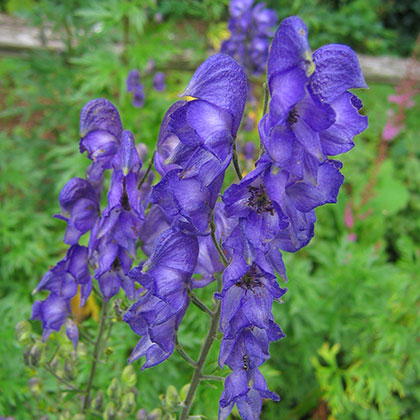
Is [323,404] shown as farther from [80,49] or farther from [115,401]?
[80,49]

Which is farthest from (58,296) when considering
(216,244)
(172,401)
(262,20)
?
(262,20)

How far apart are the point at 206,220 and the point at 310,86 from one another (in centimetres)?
34

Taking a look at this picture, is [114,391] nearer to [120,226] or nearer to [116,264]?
[116,264]

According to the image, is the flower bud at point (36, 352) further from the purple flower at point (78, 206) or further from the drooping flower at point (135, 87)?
the drooping flower at point (135, 87)

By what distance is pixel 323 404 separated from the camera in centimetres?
269

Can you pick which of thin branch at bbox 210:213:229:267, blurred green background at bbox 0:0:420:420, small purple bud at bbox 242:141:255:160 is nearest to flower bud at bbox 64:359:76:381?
blurred green background at bbox 0:0:420:420

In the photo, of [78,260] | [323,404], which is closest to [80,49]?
[78,260]

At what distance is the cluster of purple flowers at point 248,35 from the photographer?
3080 millimetres

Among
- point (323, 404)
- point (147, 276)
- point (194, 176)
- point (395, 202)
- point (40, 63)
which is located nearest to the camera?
point (194, 176)

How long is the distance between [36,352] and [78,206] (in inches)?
19.2

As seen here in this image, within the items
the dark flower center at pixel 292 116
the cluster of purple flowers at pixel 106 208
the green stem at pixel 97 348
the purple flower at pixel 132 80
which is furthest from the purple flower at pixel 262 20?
the dark flower center at pixel 292 116

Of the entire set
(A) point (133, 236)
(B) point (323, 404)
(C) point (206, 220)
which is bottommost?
(B) point (323, 404)

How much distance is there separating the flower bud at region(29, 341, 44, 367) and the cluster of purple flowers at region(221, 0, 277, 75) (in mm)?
2368

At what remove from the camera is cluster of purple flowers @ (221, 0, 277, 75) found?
308 centimetres
